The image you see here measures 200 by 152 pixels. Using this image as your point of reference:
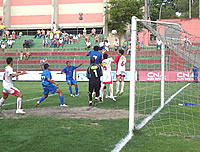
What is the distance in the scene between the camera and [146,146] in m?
5.01

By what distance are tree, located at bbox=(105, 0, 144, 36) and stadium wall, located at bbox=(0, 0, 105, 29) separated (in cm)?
207

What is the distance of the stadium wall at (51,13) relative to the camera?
42969mm

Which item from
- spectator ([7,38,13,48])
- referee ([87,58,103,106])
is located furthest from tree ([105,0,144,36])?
referee ([87,58,103,106])

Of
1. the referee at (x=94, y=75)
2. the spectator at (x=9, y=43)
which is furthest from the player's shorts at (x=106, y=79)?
the spectator at (x=9, y=43)

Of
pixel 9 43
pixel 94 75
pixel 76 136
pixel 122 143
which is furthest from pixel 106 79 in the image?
pixel 9 43

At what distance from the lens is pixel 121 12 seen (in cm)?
3981

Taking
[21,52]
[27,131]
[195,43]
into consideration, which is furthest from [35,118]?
[21,52]

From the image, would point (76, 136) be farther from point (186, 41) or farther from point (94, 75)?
point (186, 41)

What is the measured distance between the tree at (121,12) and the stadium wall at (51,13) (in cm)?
207

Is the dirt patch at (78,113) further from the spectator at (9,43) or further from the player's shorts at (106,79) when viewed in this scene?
the spectator at (9,43)

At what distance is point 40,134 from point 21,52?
88.2 ft

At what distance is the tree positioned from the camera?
4016cm

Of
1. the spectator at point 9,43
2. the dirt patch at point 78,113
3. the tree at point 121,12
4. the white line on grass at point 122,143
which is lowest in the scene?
the white line on grass at point 122,143

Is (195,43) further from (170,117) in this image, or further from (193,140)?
(193,140)
